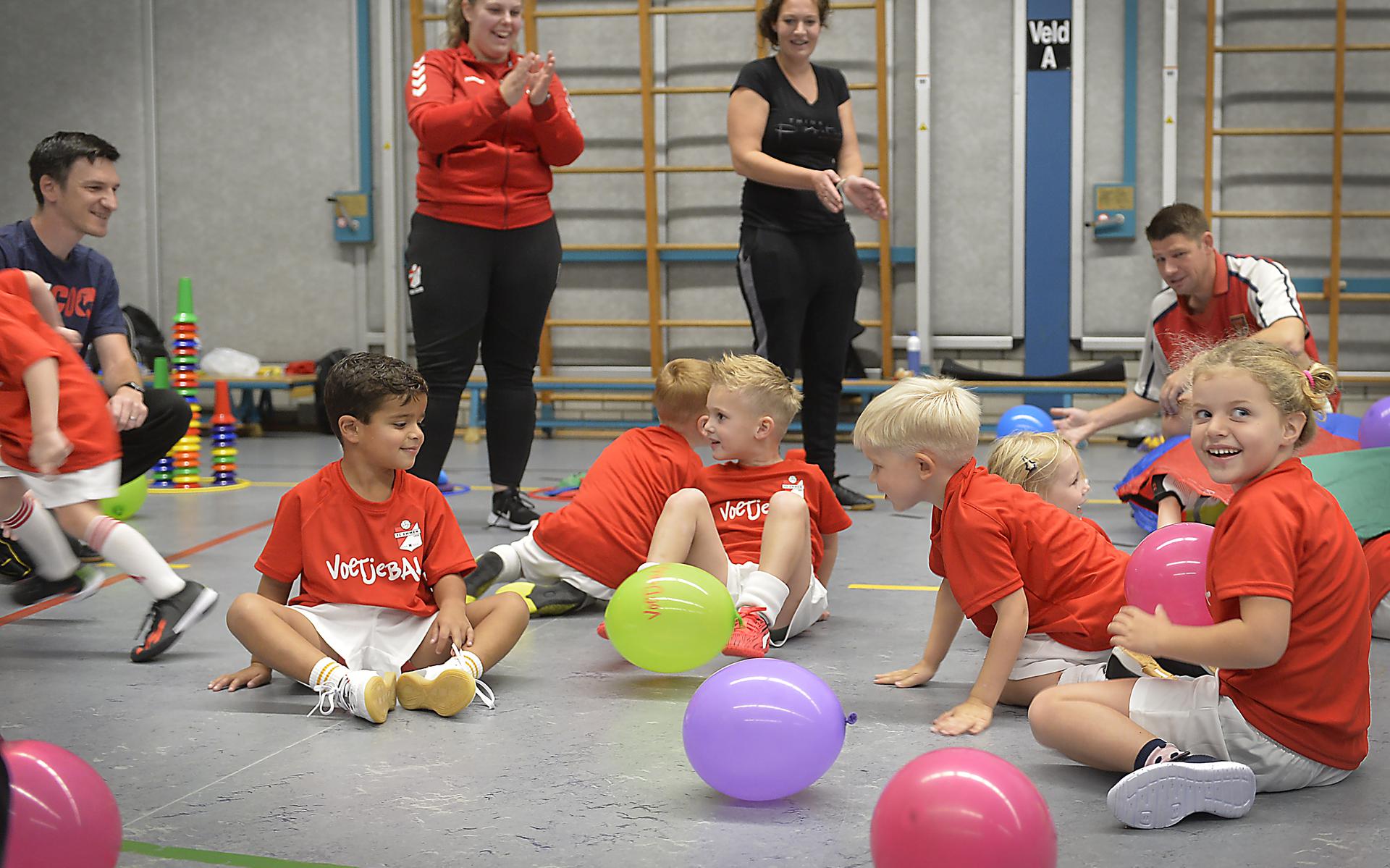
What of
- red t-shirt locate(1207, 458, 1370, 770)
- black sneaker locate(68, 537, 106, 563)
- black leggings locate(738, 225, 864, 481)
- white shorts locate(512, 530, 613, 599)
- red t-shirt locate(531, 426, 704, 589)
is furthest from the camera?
black leggings locate(738, 225, 864, 481)

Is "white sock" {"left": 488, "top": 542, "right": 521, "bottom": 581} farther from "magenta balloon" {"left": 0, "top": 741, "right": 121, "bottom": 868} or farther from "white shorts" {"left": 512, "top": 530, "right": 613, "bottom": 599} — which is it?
"magenta balloon" {"left": 0, "top": 741, "right": 121, "bottom": 868}

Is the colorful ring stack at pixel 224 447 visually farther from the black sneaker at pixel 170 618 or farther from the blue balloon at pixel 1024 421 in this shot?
the blue balloon at pixel 1024 421

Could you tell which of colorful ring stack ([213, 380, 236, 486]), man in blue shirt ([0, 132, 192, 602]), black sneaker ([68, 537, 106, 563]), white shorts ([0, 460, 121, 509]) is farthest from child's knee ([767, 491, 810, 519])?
colorful ring stack ([213, 380, 236, 486])

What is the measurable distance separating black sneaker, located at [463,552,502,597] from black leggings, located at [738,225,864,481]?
1.26 m

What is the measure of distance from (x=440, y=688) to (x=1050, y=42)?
19.2ft

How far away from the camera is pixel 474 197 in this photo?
3.47 metres

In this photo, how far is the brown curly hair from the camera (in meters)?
3.79

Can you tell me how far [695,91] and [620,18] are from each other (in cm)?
84

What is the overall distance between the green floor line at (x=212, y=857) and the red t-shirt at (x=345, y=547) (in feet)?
2.43

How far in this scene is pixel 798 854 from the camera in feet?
4.84

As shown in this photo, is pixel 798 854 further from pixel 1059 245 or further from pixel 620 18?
pixel 620 18

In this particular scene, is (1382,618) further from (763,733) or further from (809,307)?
(809,307)

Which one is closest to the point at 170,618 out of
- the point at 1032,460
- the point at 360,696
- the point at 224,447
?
the point at 360,696

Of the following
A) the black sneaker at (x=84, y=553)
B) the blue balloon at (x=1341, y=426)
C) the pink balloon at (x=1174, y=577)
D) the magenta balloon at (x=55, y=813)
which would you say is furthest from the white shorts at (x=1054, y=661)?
the black sneaker at (x=84, y=553)
